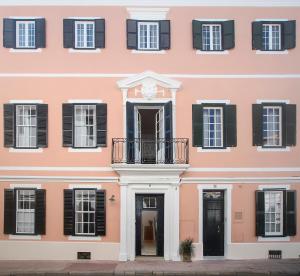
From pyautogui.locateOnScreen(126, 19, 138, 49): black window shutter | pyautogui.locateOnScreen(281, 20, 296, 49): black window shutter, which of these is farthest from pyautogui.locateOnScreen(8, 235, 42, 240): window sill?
pyautogui.locateOnScreen(281, 20, 296, 49): black window shutter

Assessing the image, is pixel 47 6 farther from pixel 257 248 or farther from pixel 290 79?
pixel 257 248

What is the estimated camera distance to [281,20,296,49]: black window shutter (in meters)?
18.1

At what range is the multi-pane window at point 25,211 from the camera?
59.5 feet

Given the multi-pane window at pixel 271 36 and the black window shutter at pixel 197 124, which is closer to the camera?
the black window shutter at pixel 197 124

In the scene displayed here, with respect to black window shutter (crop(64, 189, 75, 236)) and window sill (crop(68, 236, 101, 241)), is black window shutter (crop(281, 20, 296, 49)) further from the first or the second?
window sill (crop(68, 236, 101, 241))

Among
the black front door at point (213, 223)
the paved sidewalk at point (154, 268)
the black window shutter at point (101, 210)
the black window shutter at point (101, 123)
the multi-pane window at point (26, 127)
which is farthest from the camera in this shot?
the black front door at point (213, 223)

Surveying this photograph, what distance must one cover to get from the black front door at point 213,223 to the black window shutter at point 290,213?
2.57 m

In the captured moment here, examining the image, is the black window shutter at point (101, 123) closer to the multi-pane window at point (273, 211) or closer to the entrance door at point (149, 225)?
the entrance door at point (149, 225)

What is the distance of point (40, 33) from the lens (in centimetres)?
1800

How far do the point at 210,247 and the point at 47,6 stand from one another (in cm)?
1176

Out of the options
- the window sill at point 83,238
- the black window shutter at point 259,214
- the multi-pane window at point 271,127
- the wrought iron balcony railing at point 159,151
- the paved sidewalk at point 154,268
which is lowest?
the paved sidewalk at point 154,268

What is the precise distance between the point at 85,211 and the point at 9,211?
119 inches

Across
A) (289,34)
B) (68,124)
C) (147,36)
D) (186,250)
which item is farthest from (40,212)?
(289,34)

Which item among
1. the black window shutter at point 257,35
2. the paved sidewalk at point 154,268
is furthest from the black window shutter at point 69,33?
the paved sidewalk at point 154,268
